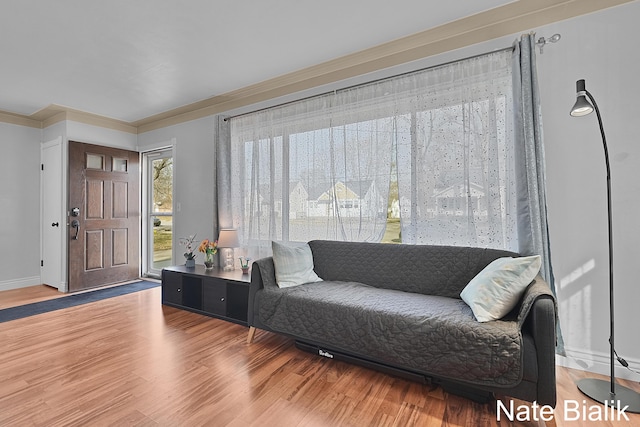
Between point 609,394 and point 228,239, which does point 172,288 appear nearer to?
point 228,239

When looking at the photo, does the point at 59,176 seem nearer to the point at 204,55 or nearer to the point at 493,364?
the point at 204,55

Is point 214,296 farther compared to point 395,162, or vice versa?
point 214,296

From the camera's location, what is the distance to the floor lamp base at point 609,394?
5.58 ft

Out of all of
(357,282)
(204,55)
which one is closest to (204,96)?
(204,55)

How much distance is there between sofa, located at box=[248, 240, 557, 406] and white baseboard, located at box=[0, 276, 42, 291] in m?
4.22

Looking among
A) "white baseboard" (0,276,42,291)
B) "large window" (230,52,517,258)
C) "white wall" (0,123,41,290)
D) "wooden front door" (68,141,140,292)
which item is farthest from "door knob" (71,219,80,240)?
"large window" (230,52,517,258)

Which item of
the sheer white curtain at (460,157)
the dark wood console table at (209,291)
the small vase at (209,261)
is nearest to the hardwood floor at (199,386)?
the dark wood console table at (209,291)

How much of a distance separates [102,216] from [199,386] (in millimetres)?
3791

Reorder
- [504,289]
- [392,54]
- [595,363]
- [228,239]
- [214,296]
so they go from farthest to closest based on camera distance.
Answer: [228,239], [214,296], [392,54], [595,363], [504,289]

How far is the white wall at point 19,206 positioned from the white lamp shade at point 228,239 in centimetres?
335

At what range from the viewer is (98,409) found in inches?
66.7

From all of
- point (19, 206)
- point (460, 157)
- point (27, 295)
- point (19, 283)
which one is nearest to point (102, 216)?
point (19, 206)

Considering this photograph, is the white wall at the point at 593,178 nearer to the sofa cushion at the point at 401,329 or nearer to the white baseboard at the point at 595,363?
the white baseboard at the point at 595,363

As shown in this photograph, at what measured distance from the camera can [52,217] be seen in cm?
443
